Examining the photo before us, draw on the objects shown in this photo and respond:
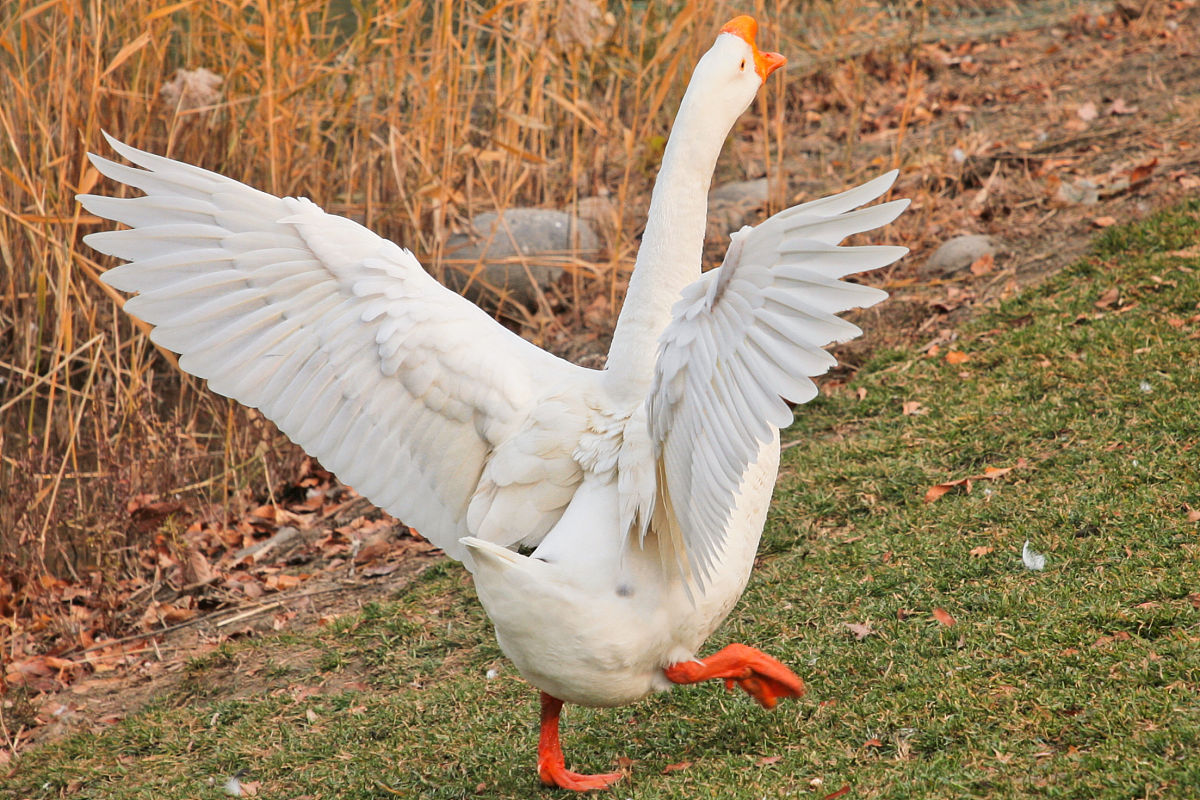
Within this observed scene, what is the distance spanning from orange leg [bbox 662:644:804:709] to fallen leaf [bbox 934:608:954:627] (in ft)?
2.38

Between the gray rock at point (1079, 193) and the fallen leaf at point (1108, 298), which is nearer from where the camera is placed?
the fallen leaf at point (1108, 298)

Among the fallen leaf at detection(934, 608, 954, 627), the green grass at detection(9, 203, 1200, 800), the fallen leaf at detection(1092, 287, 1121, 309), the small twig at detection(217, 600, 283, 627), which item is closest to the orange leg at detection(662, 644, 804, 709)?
the green grass at detection(9, 203, 1200, 800)

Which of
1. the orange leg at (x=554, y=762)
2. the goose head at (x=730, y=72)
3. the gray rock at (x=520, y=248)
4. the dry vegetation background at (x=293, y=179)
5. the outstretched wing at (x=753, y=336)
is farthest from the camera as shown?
the gray rock at (x=520, y=248)

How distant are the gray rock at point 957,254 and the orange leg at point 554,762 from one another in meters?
4.06

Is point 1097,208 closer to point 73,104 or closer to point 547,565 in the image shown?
point 547,565

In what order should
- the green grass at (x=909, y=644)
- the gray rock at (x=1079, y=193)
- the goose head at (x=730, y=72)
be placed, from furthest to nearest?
1. the gray rock at (x=1079, y=193)
2. the goose head at (x=730, y=72)
3. the green grass at (x=909, y=644)

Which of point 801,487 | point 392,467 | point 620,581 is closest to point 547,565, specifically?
point 620,581

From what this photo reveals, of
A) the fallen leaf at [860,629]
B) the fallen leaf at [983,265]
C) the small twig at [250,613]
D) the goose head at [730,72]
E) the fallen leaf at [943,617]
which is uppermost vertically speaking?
the goose head at [730,72]

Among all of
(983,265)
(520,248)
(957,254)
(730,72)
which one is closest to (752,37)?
(730,72)

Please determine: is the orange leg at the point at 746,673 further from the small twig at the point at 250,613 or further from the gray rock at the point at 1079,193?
the gray rock at the point at 1079,193

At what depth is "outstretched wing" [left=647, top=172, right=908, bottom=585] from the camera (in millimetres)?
2320

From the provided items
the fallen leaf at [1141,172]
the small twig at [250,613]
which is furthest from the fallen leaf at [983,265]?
the small twig at [250,613]

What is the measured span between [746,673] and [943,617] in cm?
88

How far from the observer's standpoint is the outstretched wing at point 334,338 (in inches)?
133
